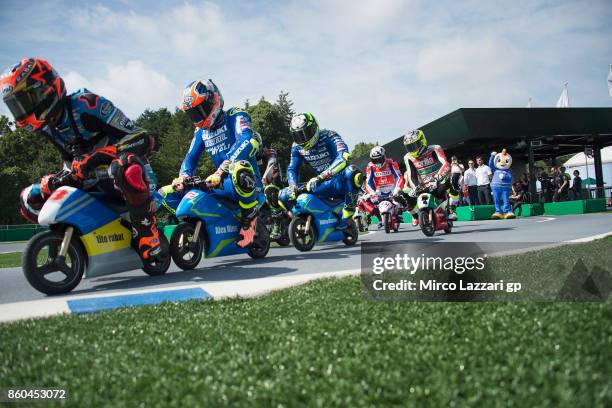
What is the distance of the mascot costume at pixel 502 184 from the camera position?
566 inches

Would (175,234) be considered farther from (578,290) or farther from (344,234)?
(578,290)

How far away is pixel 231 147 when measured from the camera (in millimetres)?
6754

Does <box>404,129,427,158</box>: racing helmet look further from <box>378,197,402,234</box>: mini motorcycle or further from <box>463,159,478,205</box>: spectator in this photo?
<box>463,159,478,205</box>: spectator

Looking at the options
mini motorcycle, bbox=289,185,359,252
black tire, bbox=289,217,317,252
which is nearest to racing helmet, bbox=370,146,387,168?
mini motorcycle, bbox=289,185,359,252

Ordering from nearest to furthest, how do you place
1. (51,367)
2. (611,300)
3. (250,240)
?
(51,367) → (611,300) → (250,240)

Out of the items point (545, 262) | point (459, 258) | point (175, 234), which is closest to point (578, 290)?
point (459, 258)

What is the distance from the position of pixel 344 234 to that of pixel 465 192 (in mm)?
12508

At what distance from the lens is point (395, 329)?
234 cm

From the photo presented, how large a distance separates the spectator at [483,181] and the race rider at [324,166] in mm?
10619

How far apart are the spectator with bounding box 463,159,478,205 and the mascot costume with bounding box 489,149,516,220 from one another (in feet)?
14.1

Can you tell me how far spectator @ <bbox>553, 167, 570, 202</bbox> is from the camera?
20047 mm

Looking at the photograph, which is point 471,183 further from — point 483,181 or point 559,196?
point 559,196

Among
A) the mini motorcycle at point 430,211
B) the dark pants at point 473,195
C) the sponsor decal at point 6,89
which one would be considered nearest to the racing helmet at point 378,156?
the mini motorcycle at point 430,211

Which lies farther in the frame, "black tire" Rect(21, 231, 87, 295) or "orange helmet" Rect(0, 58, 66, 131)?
"orange helmet" Rect(0, 58, 66, 131)
